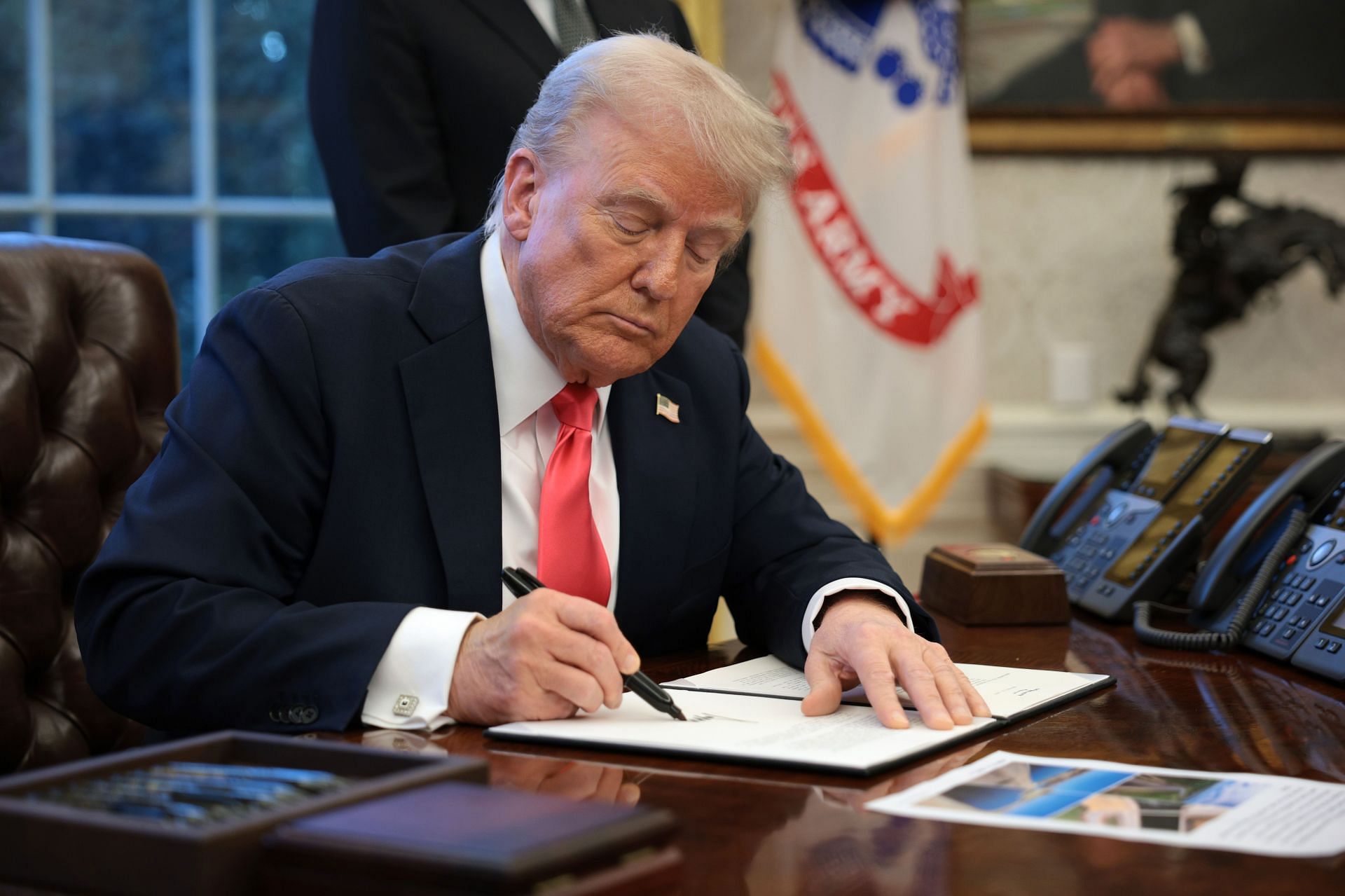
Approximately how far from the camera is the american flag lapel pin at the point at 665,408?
1.79 m

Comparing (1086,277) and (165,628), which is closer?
(165,628)

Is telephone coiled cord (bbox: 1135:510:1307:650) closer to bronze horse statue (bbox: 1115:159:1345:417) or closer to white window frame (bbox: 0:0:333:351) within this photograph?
bronze horse statue (bbox: 1115:159:1345:417)

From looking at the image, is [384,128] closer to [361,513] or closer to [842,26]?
[361,513]

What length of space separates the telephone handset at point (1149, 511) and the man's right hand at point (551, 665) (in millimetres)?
874

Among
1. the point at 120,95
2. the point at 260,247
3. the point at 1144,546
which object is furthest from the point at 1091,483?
the point at 120,95

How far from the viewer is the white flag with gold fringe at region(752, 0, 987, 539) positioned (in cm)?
387

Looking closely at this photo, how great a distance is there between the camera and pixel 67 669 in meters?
1.89

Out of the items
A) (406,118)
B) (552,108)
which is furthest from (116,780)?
(406,118)

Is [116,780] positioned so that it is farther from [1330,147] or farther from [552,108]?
[1330,147]

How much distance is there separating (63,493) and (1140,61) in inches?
127

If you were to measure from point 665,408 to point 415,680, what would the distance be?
2.06ft

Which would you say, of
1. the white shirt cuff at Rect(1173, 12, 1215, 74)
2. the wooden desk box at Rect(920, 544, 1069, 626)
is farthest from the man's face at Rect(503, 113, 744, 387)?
the white shirt cuff at Rect(1173, 12, 1215, 74)

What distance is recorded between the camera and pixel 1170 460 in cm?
200

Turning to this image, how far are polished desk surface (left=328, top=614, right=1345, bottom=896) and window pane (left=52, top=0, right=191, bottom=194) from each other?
2.77m
